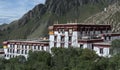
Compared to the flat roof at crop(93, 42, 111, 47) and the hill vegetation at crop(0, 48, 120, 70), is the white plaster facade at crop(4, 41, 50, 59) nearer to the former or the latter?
the hill vegetation at crop(0, 48, 120, 70)

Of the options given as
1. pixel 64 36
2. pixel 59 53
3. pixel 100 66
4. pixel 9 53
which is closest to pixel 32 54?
pixel 59 53

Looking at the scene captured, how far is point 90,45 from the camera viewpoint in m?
89.3

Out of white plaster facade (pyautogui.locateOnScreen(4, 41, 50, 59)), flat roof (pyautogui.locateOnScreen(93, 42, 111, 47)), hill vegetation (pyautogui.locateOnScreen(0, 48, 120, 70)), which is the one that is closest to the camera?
hill vegetation (pyautogui.locateOnScreen(0, 48, 120, 70))

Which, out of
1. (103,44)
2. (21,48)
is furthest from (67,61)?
(21,48)

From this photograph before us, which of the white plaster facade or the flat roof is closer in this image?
the flat roof

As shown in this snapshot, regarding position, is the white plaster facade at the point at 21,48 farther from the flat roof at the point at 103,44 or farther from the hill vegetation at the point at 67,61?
the flat roof at the point at 103,44

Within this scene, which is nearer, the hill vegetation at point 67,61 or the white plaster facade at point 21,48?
the hill vegetation at point 67,61

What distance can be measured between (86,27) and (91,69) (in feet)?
112

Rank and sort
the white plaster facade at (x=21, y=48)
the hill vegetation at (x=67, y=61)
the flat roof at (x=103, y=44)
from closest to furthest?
the hill vegetation at (x=67, y=61)
the flat roof at (x=103, y=44)
the white plaster facade at (x=21, y=48)

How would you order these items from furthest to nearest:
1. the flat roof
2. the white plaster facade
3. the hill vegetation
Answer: the white plaster facade → the flat roof → the hill vegetation

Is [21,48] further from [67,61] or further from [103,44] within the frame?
[67,61]

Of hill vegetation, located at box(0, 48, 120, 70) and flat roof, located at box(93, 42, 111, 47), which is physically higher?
flat roof, located at box(93, 42, 111, 47)

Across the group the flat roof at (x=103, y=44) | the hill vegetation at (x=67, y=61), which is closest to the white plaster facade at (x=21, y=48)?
the hill vegetation at (x=67, y=61)

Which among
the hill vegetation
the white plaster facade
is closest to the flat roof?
the hill vegetation
